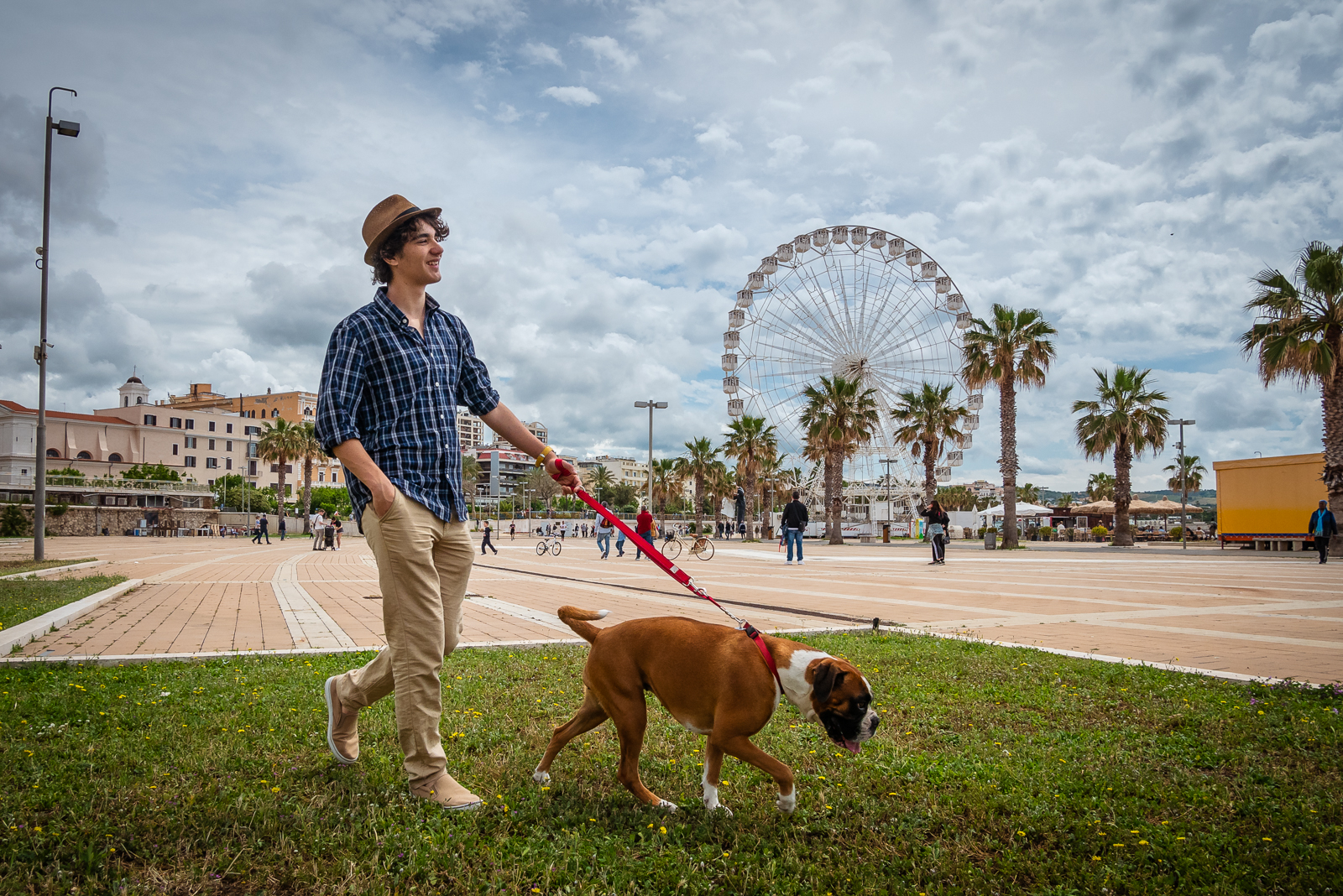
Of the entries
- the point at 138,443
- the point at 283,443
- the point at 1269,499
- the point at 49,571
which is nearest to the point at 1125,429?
the point at 1269,499

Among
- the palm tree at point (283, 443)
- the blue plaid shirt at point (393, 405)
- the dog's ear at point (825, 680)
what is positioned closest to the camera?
the dog's ear at point (825, 680)

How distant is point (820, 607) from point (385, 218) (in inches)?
337

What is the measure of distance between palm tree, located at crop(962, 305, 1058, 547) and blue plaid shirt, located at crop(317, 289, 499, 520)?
123 feet

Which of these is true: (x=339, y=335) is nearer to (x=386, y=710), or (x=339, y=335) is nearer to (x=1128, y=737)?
(x=386, y=710)

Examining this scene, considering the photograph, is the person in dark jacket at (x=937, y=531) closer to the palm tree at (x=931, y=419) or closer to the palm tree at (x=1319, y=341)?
the palm tree at (x=1319, y=341)

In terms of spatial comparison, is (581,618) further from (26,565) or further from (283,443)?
(283,443)

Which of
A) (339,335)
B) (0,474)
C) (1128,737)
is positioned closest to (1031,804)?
(1128,737)

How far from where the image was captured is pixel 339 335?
3.15m

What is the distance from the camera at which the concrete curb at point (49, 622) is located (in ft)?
21.9

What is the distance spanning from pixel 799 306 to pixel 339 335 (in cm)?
5057

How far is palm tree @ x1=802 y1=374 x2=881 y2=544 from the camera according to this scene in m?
44.5

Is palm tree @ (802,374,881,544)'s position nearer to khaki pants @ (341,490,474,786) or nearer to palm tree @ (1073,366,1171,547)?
palm tree @ (1073,366,1171,547)

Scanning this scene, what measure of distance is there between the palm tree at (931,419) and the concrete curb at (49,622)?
44746mm

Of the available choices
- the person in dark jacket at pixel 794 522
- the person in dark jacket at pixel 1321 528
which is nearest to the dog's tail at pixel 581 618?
the person in dark jacket at pixel 794 522
